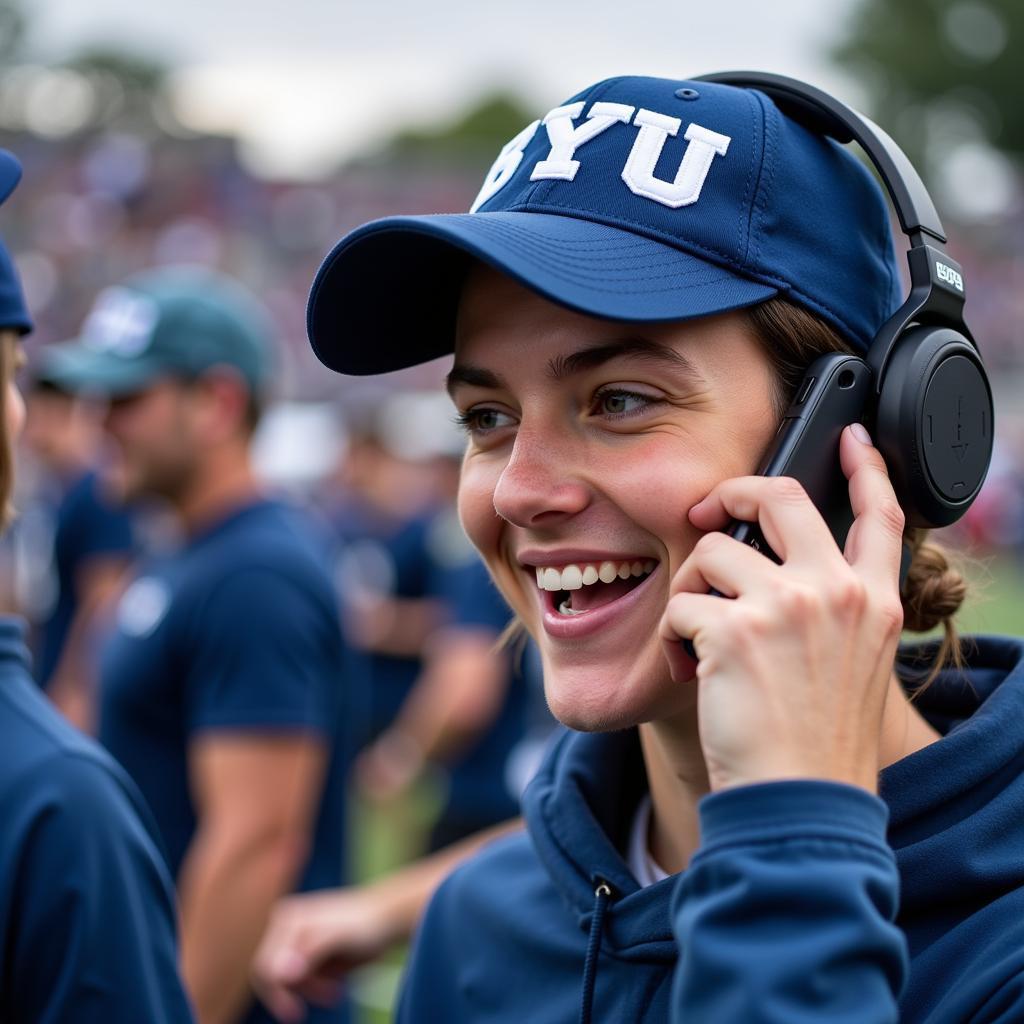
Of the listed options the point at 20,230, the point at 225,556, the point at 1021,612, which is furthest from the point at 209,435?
the point at 20,230

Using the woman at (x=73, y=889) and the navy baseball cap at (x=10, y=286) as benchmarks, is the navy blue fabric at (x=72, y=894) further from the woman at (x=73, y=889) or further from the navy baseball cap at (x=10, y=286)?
the navy baseball cap at (x=10, y=286)

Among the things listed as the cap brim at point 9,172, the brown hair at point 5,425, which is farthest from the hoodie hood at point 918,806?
the cap brim at point 9,172

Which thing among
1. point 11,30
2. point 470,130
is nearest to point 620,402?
point 11,30

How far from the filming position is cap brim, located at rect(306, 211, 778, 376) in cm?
139

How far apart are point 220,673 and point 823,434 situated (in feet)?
7.58

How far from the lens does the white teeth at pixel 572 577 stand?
155cm

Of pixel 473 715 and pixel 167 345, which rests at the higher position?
pixel 167 345

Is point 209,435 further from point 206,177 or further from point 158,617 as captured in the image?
point 206,177

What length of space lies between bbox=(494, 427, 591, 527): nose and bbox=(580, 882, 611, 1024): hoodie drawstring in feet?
1.52

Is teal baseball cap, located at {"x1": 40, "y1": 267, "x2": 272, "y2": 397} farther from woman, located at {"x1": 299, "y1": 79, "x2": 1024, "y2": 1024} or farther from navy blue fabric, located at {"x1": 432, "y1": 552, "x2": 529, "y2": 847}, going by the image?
woman, located at {"x1": 299, "y1": 79, "x2": 1024, "y2": 1024}

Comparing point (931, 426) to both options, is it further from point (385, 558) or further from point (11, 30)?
point (11, 30)

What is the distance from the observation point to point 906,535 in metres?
1.58

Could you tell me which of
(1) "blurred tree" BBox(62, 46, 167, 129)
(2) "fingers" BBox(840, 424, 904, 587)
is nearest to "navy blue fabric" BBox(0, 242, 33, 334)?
(2) "fingers" BBox(840, 424, 904, 587)

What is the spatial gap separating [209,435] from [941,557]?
8.67 feet
